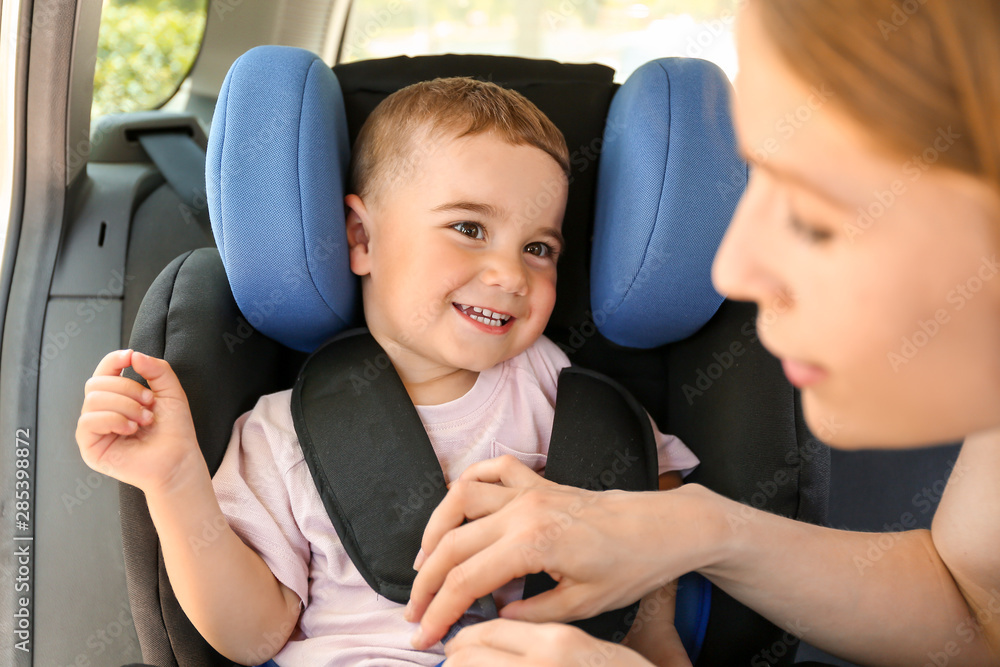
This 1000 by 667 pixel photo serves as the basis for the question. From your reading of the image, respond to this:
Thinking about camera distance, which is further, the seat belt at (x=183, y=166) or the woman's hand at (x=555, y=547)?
the seat belt at (x=183, y=166)

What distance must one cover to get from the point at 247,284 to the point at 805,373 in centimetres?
87

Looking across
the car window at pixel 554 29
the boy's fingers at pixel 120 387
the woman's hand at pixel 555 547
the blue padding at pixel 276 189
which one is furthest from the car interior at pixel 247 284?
the car window at pixel 554 29

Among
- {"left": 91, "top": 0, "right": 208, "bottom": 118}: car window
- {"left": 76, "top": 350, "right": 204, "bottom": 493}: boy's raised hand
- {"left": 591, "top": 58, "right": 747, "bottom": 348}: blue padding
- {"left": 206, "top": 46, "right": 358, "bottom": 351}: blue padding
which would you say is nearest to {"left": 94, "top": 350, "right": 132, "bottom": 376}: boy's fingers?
{"left": 76, "top": 350, "right": 204, "bottom": 493}: boy's raised hand

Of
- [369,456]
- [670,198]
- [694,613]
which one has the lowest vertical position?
[694,613]

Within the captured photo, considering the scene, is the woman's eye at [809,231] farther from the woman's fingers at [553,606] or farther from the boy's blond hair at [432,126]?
the boy's blond hair at [432,126]

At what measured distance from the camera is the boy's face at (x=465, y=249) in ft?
4.03

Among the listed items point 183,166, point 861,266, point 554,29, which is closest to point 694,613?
point 861,266

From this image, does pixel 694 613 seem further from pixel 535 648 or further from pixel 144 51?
pixel 144 51

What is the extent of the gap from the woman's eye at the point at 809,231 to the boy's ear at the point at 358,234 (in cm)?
89

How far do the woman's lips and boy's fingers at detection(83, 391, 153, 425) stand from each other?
811 millimetres

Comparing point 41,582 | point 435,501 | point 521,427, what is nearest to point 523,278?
point 521,427

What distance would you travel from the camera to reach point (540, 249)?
1362 mm

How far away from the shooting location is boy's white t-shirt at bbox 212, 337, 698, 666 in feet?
3.60

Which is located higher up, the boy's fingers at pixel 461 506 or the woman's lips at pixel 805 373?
the woman's lips at pixel 805 373
